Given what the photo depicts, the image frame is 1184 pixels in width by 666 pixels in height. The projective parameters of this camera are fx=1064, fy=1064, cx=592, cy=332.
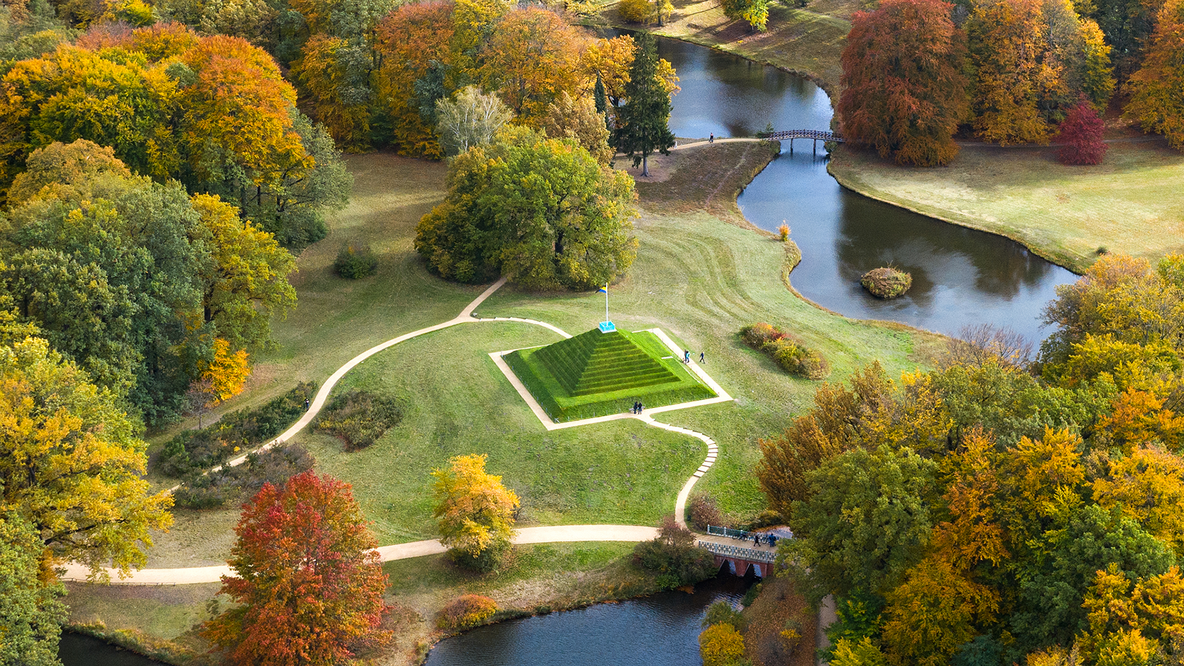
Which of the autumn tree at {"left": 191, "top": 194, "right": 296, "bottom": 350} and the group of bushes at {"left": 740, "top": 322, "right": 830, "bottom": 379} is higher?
the autumn tree at {"left": 191, "top": 194, "right": 296, "bottom": 350}


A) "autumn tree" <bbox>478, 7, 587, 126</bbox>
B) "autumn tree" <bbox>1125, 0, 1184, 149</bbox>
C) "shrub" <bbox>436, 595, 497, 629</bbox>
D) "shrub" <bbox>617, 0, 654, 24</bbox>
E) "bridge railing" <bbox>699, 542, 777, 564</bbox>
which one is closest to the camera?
"shrub" <bbox>436, 595, 497, 629</bbox>

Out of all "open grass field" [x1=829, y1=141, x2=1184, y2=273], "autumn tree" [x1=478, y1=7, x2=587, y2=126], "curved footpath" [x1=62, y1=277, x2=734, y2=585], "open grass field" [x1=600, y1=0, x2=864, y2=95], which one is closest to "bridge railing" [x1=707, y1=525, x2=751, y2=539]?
"curved footpath" [x1=62, y1=277, x2=734, y2=585]

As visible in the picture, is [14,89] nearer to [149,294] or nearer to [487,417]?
[149,294]

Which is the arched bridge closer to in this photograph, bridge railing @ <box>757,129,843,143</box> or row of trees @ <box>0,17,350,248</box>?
row of trees @ <box>0,17,350,248</box>

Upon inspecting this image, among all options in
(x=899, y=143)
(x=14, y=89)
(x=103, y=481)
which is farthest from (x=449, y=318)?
(x=899, y=143)

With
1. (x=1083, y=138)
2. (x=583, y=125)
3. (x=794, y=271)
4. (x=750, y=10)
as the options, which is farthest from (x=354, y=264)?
(x=750, y=10)
